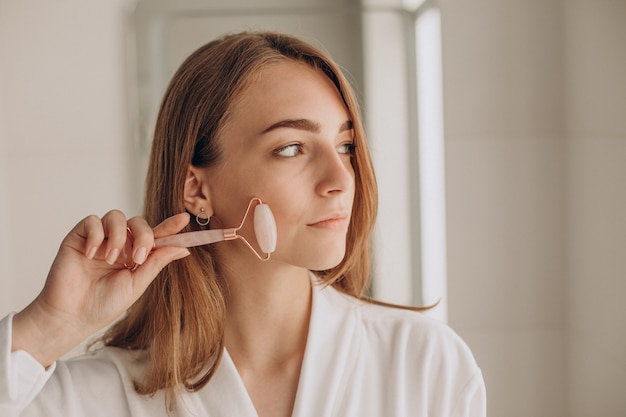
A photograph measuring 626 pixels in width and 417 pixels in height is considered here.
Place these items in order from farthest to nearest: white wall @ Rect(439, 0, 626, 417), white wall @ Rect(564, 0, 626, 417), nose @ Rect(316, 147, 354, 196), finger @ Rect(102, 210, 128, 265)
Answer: white wall @ Rect(439, 0, 626, 417), white wall @ Rect(564, 0, 626, 417), nose @ Rect(316, 147, 354, 196), finger @ Rect(102, 210, 128, 265)

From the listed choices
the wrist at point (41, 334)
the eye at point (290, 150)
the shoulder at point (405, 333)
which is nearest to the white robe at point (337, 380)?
the shoulder at point (405, 333)

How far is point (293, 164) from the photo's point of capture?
0.97 m

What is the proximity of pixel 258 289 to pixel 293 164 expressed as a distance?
0.67 feet

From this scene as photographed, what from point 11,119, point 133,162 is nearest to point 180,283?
point 133,162

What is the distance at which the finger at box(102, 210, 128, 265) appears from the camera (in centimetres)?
85

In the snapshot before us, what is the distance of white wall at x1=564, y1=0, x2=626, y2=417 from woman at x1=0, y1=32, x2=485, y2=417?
57cm

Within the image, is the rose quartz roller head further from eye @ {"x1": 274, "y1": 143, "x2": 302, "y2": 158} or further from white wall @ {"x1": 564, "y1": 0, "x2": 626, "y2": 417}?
white wall @ {"x1": 564, "y1": 0, "x2": 626, "y2": 417}

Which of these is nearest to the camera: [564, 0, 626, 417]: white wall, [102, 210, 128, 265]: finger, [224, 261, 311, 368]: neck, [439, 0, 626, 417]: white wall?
[102, 210, 128, 265]: finger

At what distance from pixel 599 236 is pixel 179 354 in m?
0.95

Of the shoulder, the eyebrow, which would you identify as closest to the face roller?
the eyebrow

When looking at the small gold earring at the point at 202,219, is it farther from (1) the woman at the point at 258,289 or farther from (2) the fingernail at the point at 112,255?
(2) the fingernail at the point at 112,255

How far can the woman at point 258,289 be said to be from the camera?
0.97 m

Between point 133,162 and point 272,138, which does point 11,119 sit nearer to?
point 133,162

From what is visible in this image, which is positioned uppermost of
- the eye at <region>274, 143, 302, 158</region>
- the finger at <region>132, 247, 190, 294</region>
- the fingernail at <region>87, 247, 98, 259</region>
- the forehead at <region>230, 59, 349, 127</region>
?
the forehead at <region>230, 59, 349, 127</region>
